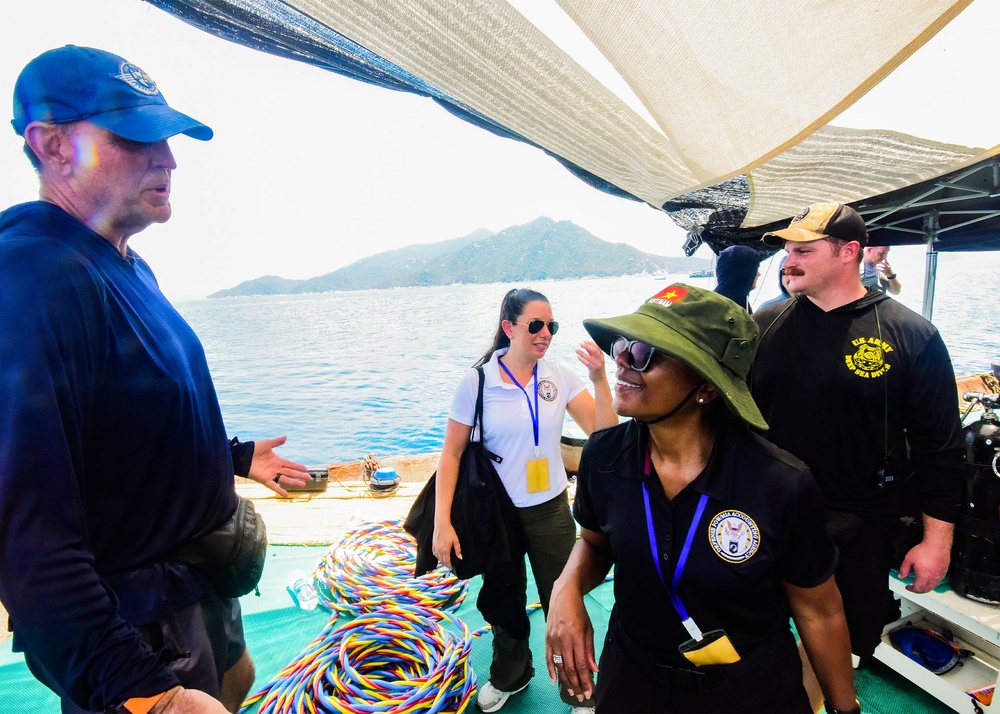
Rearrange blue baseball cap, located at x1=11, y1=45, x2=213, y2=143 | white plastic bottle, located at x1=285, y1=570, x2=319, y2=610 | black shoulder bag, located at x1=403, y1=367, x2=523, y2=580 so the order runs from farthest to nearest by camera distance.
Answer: white plastic bottle, located at x1=285, y1=570, x2=319, y2=610 → black shoulder bag, located at x1=403, y1=367, x2=523, y2=580 → blue baseball cap, located at x1=11, y1=45, x2=213, y2=143

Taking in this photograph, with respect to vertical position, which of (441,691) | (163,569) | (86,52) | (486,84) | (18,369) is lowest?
(441,691)

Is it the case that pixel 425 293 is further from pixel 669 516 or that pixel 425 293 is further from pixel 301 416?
pixel 669 516

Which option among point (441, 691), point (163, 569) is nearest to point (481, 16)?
point (163, 569)

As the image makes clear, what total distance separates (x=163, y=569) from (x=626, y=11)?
227cm

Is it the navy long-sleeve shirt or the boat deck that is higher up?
the navy long-sleeve shirt

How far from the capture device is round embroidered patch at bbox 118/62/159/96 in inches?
46.2

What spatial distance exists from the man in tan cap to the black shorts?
7.16 ft

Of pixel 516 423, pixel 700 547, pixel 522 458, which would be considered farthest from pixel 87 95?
pixel 522 458

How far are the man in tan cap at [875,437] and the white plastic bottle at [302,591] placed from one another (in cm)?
335

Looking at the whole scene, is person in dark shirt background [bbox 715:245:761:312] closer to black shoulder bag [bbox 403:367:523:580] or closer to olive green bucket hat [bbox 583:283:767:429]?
black shoulder bag [bbox 403:367:523:580]

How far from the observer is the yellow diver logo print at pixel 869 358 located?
2057 millimetres

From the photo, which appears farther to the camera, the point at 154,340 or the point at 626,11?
the point at 626,11

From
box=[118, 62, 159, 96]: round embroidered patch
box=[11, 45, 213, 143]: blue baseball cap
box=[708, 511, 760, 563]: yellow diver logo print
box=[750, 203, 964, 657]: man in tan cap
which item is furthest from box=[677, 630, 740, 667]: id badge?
box=[118, 62, 159, 96]: round embroidered patch

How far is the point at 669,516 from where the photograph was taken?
133cm
